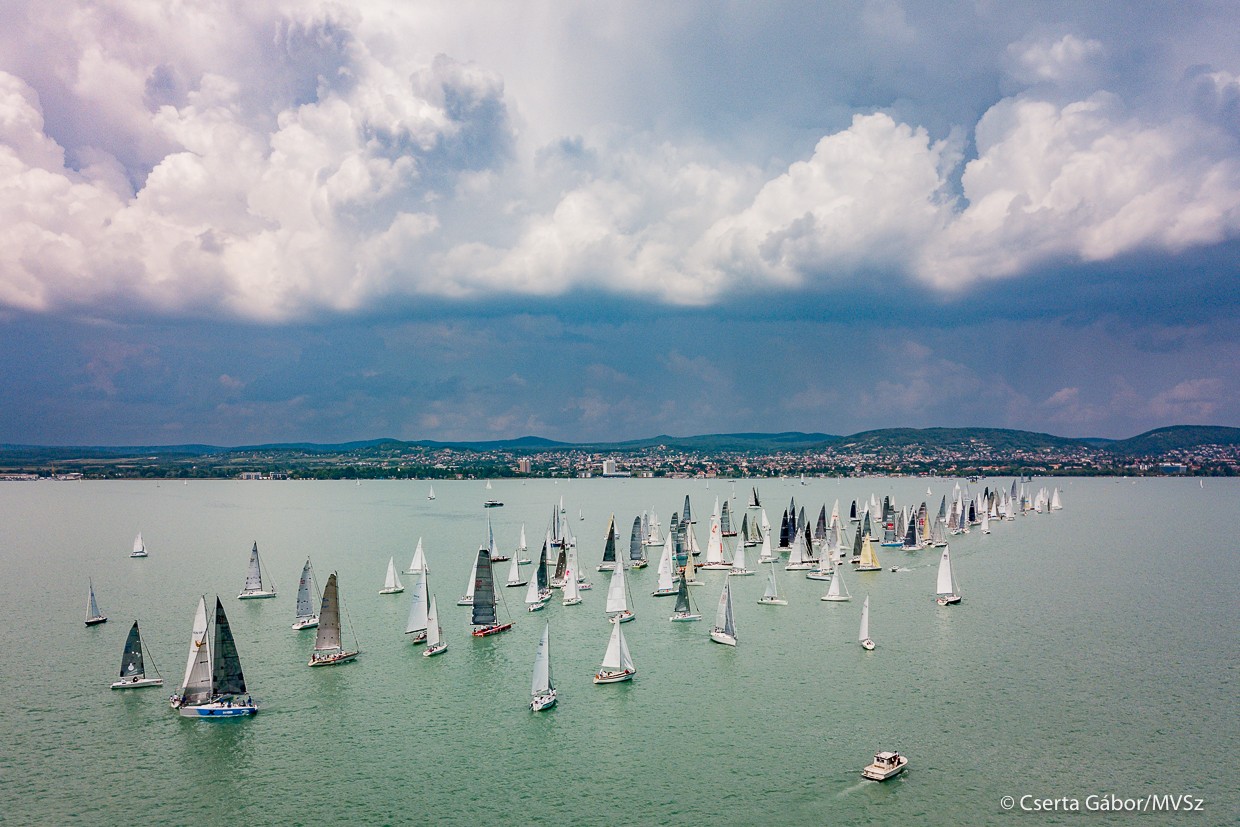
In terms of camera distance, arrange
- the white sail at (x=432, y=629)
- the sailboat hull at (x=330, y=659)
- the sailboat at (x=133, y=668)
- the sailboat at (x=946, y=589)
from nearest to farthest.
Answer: the sailboat at (x=133, y=668)
the sailboat hull at (x=330, y=659)
the white sail at (x=432, y=629)
the sailboat at (x=946, y=589)

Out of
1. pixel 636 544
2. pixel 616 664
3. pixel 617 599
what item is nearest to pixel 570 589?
pixel 617 599

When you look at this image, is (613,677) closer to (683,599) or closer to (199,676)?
(683,599)

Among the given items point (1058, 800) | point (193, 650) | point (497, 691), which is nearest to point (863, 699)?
point (1058, 800)

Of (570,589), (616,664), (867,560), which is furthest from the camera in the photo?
(867,560)

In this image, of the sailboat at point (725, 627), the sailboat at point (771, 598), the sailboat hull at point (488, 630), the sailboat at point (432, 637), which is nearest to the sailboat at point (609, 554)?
the sailboat at point (771, 598)

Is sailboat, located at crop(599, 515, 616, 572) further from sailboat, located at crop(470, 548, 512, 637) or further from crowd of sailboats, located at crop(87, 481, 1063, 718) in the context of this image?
sailboat, located at crop(470, 548, 512, 637)

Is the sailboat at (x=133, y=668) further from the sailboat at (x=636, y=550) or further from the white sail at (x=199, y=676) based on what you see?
the sailboat at (x=636, y=550)

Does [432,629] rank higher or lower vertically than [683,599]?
lower
